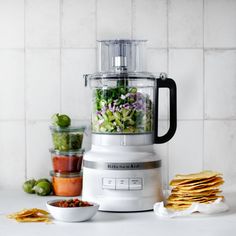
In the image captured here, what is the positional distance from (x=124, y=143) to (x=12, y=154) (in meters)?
0.52

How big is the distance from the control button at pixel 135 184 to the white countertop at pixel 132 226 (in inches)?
2.8

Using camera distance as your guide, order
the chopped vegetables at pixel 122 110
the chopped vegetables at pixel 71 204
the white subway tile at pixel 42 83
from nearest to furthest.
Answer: the chopped vegetables at pixel 71 204 → the chopped vegetables at pixel 122 110 → the white subway tile at pixel 42 83

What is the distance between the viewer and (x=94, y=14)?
1724mm

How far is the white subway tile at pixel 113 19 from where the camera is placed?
172cm

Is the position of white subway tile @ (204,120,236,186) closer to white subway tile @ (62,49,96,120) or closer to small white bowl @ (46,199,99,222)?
white subway tile @ (62,49,96,120)

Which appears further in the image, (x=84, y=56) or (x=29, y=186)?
(x=84, y=56)

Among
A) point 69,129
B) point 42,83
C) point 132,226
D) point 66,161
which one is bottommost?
point 132,226

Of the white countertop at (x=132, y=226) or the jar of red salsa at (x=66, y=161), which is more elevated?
the jar of red salsa at (x=66, y=161)

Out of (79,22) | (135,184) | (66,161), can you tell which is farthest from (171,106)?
(79,22)

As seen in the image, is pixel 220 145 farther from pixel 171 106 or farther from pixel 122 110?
pixel 122 110

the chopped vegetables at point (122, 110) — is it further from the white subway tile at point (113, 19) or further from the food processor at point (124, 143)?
the white subway tile at point (113, 19)

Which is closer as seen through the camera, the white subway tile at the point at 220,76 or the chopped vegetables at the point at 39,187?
the chopped vegetables at the point at 39,187

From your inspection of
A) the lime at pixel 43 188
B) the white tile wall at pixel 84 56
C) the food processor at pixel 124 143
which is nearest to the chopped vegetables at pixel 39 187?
the lime at pixel 43 188

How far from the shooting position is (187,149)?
1.74m
